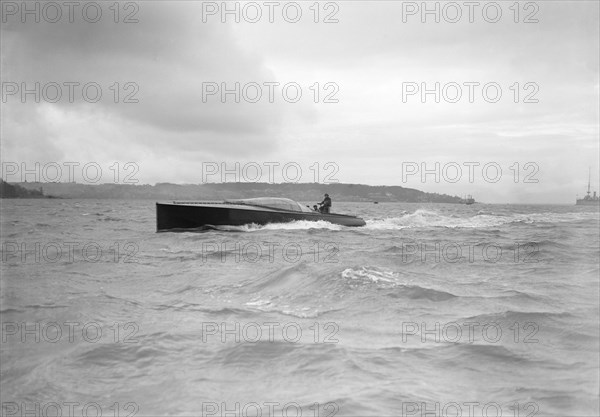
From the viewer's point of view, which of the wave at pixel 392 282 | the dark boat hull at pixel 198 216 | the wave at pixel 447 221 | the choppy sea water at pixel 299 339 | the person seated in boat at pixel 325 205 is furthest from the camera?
the wave at pixel 447 221

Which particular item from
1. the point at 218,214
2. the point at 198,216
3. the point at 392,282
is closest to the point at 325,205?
the point at 218,214

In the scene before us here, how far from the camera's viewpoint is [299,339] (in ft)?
25.7

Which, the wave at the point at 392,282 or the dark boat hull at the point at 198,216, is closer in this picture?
the wave at the point at 392,282

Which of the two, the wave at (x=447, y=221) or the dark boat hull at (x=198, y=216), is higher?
the dark boat hull at (x=198, y=216)

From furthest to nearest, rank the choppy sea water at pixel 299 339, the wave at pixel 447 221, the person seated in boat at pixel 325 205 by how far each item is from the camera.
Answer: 1. the wave at pixel 447 221
2. the person seated in boat at pixel 325 205
3. the choppy sea water at pixel 299 339

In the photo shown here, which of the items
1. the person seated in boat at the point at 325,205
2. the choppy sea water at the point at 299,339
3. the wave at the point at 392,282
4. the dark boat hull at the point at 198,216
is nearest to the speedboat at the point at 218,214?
the dark boat hull at the point at 198,216

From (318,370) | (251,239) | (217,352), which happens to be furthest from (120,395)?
(251,239)

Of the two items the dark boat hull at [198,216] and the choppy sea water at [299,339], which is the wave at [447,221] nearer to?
the dark boat hull at [198,216]

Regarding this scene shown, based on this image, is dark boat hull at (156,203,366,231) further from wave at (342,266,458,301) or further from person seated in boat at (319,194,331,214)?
wave at (342,266,458,301)

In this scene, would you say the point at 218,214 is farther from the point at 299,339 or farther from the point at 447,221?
the point at 447,221

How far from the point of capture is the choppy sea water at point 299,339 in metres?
5.66

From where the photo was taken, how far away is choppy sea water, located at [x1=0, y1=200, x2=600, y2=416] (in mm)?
5655

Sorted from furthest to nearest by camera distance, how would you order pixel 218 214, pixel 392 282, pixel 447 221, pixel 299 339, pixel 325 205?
pixel 447 221, pixel 325 205, pixel 218 214, pixel 392 282, pixel 299 339

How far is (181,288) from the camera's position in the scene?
39.5 ft
